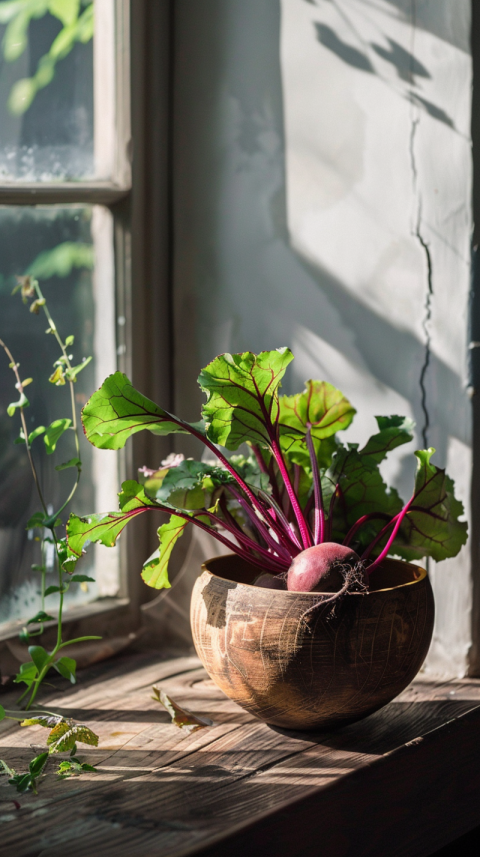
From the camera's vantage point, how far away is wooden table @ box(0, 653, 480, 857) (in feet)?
2.82

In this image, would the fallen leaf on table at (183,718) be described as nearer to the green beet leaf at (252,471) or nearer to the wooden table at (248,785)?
the wooden table at (248,785)

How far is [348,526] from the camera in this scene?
117 cm

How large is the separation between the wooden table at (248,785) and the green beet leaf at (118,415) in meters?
0.42

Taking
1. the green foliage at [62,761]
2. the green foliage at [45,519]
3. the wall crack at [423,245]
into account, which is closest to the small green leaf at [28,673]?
the green foliage at [45,519]

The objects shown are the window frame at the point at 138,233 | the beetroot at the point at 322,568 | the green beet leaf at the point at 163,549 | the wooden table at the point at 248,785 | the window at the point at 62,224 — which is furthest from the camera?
the window frame at the point at 138,233

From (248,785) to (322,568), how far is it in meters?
0.27

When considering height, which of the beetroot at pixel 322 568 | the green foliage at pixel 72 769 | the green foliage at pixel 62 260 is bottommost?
the green foliage at pixel 72 769

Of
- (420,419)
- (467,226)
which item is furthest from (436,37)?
(420,419)

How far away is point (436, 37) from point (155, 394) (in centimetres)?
76

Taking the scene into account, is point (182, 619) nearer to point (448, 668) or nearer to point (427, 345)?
point (448, 668)

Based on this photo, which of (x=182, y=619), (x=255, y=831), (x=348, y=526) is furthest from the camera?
(x=182, y=619)

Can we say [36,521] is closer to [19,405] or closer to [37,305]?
[19,405]

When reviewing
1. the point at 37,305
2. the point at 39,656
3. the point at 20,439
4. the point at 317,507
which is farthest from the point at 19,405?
the point at 317,507

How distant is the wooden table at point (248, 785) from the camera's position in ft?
2.82
